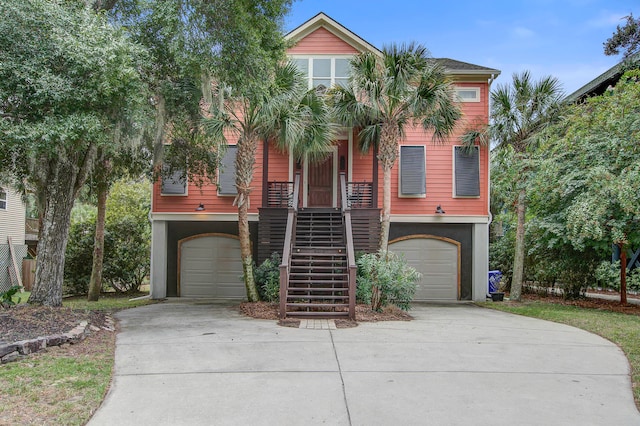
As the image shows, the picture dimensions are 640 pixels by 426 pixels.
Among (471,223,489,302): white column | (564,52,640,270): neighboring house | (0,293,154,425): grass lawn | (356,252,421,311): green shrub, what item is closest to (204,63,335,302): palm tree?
Answer: (356,252,421,311): green shrub

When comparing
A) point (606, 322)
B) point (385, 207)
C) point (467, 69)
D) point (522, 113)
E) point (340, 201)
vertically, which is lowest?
point (606, 322)

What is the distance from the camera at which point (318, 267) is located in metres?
10.1

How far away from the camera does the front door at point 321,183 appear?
14039 mm

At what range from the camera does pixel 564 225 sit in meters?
11.2

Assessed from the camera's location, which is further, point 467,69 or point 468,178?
point 468,178

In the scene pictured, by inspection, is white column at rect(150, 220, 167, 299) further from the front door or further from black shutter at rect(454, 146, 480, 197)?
black shutter at rect(454, 146, 480, 197)

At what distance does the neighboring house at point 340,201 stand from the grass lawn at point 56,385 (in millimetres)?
8014

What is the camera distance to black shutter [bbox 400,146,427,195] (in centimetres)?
1366

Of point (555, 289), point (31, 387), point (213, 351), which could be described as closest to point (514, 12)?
point (555, 289)

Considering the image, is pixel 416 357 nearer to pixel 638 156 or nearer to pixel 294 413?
pixel 294 413

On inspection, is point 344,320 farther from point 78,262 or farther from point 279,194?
point 78,262

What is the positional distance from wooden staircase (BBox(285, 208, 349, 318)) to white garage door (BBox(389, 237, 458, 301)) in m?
3.01

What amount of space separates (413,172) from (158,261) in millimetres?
7862

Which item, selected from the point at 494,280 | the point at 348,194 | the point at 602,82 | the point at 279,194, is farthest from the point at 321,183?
the point at 602,82
